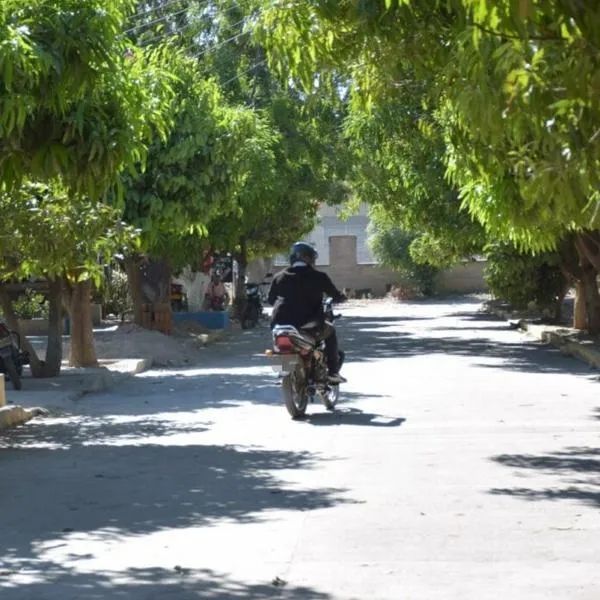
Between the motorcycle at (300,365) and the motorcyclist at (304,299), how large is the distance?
10cm

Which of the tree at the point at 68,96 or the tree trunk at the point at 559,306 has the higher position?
the tree at the point at 68,96

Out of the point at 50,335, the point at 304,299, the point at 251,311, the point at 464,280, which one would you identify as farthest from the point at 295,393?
the point at 464,280

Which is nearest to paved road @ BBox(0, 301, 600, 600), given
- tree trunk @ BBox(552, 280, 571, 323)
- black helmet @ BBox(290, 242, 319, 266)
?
black helmet @ BBox(290, 242, 319, 266)

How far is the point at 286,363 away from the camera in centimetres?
1569

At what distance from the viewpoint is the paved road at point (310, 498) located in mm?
7699

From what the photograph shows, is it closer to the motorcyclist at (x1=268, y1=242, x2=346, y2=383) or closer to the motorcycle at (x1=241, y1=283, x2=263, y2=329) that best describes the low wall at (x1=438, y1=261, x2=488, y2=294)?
the motorcycle at (x1=241, y1=283, x2=263, y2=329)

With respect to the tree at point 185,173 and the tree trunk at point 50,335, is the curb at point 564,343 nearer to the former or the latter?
the tree at point 185,173

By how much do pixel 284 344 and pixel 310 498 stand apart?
5.43 meters

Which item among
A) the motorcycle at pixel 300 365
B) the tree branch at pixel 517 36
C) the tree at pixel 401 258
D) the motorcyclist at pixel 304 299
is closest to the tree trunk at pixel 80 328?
the motorcyclist at pixel 304 299

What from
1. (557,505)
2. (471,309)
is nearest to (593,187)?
(557,505)

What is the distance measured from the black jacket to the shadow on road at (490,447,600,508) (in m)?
4.21

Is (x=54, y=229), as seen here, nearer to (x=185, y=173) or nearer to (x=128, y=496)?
(x=185, y=173)

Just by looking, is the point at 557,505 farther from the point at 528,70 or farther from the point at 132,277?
the point at 132,277

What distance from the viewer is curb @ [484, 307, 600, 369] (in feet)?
83.6
